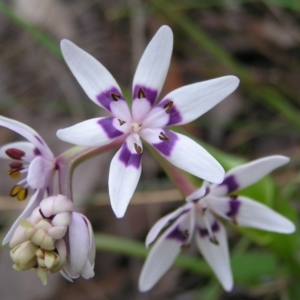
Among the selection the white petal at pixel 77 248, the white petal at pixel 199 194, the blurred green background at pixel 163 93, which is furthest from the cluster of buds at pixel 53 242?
the blurred green background at pixel 163 93

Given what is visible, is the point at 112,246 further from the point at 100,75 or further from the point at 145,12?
the point at 145,12

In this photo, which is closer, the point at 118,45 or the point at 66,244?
the point at 66,244

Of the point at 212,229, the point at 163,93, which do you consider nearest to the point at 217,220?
the point at 212,229

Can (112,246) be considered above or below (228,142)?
above

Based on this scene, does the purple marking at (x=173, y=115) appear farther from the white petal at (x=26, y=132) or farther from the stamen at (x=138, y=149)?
the white petal at (x=26, y=132)

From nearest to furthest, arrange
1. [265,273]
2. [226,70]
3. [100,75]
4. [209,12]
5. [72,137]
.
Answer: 1. [72,137]
2. [100,75]
3. [265,273]
4. [226,70]
5. [209,12]

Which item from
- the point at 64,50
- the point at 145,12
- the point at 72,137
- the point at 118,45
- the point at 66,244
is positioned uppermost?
the point at 64,50

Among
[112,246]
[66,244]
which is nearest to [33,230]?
[66,244]
